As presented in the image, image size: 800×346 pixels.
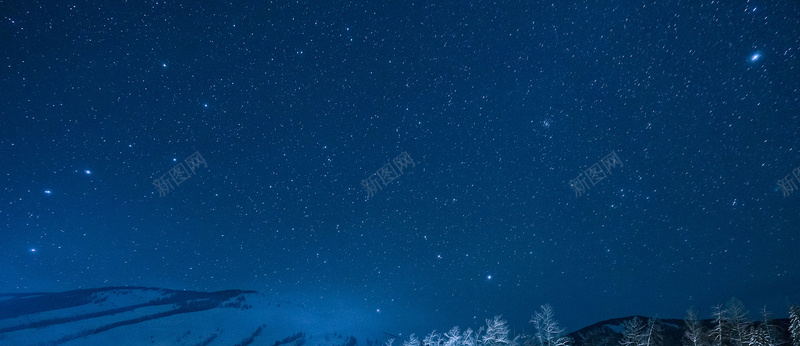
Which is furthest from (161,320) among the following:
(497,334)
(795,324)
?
(795,324)

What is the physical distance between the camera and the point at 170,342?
77.5 meters

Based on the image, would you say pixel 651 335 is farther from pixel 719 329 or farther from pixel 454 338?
pixel 454 338

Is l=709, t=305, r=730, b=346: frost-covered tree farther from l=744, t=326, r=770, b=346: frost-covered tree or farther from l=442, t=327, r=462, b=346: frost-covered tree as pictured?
l=442, t=327, r=462, b=346: frost-covered tree

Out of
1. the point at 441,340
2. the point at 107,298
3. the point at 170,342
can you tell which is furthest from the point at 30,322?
the point at 441,340

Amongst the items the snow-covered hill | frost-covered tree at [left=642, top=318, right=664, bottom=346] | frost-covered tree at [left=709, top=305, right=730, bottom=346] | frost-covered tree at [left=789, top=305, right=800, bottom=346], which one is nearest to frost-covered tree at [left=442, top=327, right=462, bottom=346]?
frost-covered tree at [left=642, top=318, right=664, bottom=346]

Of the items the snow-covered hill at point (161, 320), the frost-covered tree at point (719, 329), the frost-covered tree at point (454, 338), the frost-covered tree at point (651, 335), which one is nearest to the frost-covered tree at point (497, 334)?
the frost-covered tree at point (454, 338)

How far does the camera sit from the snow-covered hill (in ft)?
271

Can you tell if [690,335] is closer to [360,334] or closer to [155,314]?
[360,334]

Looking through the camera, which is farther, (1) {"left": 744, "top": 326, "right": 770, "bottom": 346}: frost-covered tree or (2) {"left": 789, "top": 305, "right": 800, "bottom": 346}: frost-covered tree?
(1) {"left": 744, "top": 326, "right": 770, "bottom": 346}: frost-covered tree

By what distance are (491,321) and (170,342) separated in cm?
9169

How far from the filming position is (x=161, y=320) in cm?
10169

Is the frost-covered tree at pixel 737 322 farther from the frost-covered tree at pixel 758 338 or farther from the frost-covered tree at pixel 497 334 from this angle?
the frost-covered tree at pixel 497 334

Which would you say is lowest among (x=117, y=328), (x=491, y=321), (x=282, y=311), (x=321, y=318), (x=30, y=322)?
(x=491, y=321)

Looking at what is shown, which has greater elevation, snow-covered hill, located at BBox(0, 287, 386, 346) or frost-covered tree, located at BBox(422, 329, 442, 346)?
snow-covered hill, located at BBox(0, 287, 386, 346)
